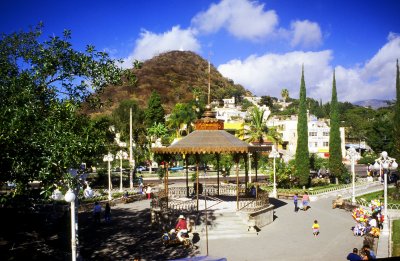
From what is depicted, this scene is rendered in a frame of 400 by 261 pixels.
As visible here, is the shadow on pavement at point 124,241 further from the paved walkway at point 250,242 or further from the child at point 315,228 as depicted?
the child at point 315,228

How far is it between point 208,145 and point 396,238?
1044cm

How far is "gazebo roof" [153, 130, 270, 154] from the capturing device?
20594 millimetres

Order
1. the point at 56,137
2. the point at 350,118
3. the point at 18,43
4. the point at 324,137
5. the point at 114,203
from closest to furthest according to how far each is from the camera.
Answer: the point at 56,137 < the point at 18,43 < the point at 114,203 < the point at 324,137 < the point at 350,118

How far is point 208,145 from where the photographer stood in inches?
827

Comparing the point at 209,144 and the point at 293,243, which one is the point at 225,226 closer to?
the point at 293,243

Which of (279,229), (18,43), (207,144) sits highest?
(18,43)

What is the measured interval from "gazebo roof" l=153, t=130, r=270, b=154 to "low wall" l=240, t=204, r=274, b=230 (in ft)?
11.5

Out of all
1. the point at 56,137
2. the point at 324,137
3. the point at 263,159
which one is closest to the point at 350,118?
the point at 324,137

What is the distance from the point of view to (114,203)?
30094 millimetres

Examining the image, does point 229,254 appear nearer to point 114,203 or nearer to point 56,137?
point 56,137

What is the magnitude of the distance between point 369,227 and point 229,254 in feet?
26.7

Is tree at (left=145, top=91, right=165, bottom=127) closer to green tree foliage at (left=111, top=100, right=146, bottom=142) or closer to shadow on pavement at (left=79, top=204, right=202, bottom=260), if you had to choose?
green tree foliage at (left=111, top=100, right=146, bottom=142)

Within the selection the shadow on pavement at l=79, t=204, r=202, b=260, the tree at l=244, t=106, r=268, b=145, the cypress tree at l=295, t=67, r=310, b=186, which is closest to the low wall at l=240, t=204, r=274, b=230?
the shadow on pavement at l=79, t=204, r=202, b=260

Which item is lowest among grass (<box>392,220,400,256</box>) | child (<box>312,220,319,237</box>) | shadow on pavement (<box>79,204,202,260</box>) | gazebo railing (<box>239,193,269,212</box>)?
shadow on pavement (<box>79,204,202,260</box>)
